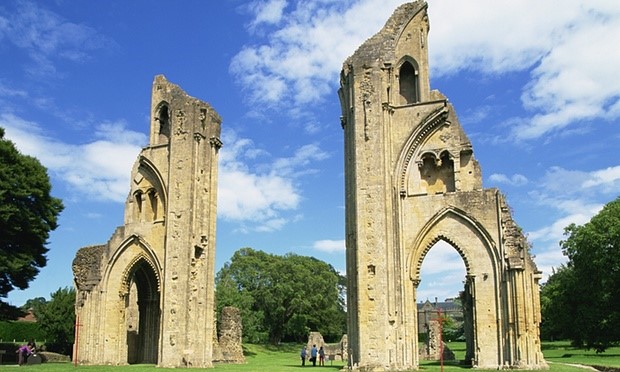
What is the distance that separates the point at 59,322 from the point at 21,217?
24.0 ft

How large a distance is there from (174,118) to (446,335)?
41.7 meters

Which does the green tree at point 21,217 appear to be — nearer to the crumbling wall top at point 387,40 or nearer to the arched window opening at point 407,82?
the crumbling wall top at point 387,40

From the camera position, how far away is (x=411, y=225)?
21.8m

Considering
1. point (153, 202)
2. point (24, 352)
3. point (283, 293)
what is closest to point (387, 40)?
point (153, 202)

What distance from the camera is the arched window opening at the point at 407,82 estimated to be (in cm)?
2414

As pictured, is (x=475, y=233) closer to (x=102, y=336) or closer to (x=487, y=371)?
(x=487, y=371)

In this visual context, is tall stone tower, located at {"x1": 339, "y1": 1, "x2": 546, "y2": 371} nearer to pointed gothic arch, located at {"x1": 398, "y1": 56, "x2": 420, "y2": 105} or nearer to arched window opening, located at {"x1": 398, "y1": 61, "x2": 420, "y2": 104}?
pointed gothic arch, located at {"x1": 398, "y1": 56, "x2": 420, "y2": 105}

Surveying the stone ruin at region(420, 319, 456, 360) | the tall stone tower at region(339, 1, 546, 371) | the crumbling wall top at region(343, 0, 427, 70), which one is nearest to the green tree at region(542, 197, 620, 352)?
the stone ruin at region(420, 319, 456, 360)

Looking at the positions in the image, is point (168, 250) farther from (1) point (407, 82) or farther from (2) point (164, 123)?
(1) point (407, 82)

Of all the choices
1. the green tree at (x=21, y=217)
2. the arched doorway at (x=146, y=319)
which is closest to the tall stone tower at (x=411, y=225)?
the arched doorway at (x=146, y=319)

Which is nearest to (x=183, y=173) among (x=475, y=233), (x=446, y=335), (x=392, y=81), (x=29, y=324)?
(x=392, y=81)

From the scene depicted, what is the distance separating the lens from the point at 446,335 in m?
59.2

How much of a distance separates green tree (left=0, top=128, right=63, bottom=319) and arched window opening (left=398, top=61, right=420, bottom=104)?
1644 cm

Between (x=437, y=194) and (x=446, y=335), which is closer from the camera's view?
(x=437, y=194)
